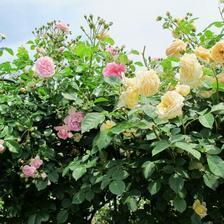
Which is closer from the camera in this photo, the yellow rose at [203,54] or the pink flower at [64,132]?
the yellow rose at [203,54]

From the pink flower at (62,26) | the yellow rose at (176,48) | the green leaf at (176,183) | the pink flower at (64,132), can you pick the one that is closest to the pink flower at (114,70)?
the yellow rose at (176,48)

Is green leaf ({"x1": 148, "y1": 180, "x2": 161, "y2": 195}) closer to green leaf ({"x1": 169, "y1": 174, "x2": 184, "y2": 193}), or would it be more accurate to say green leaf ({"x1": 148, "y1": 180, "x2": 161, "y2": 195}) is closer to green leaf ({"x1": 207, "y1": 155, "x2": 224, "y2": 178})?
green leaf ({"x1": 169, "y1": 174, "x2": 184, "y2": 193})

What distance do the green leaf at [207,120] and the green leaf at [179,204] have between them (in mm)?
288

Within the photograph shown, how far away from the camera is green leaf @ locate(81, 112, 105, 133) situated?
1.91 meters

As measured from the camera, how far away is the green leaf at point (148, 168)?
1.81 m

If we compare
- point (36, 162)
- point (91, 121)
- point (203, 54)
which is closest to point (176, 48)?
point (203, 54)

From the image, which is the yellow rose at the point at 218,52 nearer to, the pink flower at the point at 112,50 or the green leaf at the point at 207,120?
the green leaf at the point at 207,120

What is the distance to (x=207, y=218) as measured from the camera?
2039mm

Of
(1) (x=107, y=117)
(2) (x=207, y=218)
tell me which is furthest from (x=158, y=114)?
Result: (2) (x=207, y=218)

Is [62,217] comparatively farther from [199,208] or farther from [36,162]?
[199,208]

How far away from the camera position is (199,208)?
6.18 ft

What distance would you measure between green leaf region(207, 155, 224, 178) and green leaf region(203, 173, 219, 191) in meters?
0.08

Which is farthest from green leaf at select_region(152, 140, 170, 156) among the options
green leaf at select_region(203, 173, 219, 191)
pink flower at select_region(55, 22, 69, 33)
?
pink flower at select_region(55, 22, 69, 33)

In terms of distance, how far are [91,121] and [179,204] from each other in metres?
0.48
